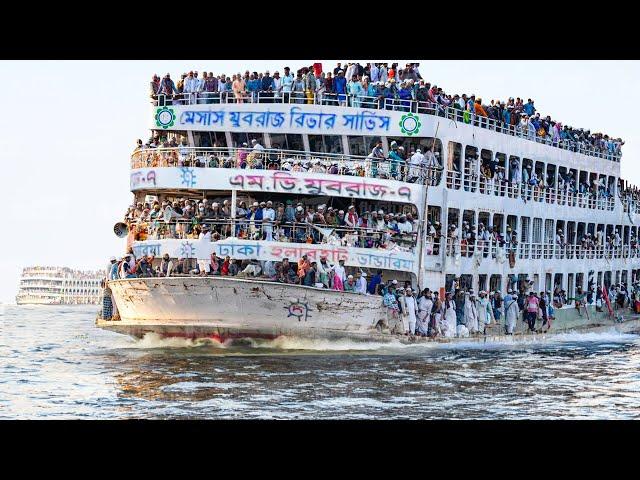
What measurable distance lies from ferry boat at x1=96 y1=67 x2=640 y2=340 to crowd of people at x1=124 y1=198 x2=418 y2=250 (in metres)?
0.08

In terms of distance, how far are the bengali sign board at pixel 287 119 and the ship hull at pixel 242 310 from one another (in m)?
4.33

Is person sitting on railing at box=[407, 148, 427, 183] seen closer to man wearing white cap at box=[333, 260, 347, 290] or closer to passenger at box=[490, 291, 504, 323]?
man wearing white cap at box=[333, 260, 347, 290]

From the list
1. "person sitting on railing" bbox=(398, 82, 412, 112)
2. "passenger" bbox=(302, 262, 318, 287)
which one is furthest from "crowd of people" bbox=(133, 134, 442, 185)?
"passenger" bbox=(302, 262, 318, 287)

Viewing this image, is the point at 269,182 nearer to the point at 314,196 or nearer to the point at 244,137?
the point at 314,196

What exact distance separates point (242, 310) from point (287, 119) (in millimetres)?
5398

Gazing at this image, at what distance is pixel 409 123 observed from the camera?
1080 inches

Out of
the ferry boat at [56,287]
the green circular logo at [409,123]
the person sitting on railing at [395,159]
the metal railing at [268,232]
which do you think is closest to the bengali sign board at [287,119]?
the green circular logo at [409,123]

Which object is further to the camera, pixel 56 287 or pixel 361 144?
pixel 56 287

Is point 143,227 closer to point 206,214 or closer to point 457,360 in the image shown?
point 206,214

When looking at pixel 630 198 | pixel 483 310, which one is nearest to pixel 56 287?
pixel 630 198

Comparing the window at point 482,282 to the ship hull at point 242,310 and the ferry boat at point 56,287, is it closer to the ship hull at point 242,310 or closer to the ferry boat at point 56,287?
the ship hull at point 242,310

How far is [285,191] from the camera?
25141mm

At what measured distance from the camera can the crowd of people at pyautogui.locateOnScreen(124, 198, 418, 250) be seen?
25203 mm
